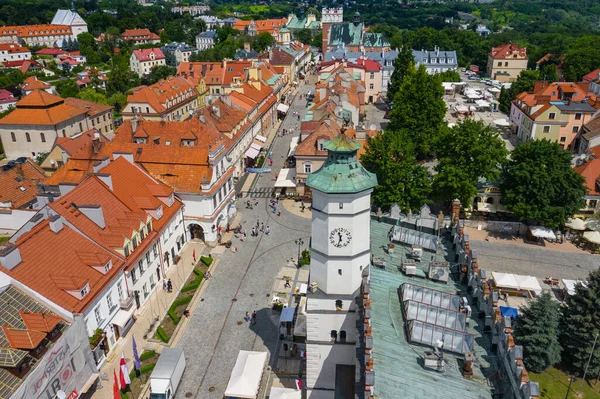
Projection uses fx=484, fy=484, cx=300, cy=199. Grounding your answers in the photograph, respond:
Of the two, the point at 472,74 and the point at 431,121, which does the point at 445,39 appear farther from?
the point at 431,121

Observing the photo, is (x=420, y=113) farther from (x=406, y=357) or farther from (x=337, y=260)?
(x=406, y=357)

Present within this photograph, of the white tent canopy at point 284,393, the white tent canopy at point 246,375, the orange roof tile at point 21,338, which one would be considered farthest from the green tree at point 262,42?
the orange roof tile at point 21,338

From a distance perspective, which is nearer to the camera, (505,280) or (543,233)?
(505,280)

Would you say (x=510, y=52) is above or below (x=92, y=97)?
above

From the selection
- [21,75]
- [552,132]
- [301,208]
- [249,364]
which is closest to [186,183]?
[301,208]

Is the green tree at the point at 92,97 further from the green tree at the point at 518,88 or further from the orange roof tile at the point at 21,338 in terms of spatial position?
the orange roof tile at the point at 21,338

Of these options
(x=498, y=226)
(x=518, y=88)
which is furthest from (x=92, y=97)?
(x=518, y=88)
